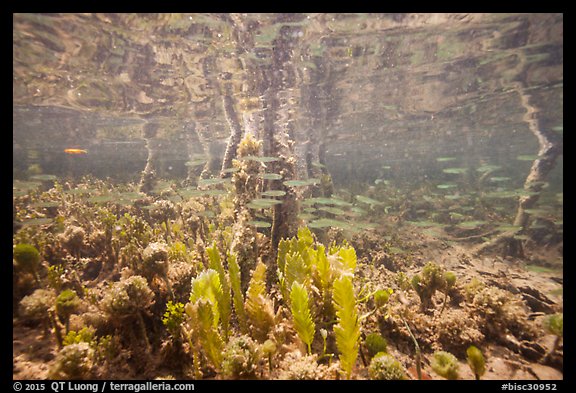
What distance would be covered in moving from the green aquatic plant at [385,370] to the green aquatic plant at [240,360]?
157cm

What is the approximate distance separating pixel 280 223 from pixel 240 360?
184 inches

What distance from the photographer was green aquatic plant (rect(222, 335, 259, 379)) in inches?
121

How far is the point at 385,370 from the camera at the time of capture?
3.27 meters

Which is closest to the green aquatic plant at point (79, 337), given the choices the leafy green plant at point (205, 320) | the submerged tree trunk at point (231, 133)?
the leafy green plant at point (205, 320)

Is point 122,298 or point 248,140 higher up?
point 248,140

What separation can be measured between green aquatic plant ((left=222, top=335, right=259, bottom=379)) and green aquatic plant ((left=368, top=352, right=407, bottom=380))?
1.57 meters

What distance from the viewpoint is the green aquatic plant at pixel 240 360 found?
3076 mm

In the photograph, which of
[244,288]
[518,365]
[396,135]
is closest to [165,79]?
[244,288]

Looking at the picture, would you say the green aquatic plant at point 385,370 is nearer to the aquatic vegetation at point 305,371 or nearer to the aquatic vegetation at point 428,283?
the aquatic vegetation at point 305,371

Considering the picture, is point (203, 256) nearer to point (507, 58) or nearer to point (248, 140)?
point (248, 140)

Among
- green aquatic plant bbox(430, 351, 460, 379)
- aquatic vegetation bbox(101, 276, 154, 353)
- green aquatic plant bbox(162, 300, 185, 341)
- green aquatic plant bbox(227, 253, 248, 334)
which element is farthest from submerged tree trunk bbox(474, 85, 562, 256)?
aquatic vegetation bbox(101, 276, 154, 353)

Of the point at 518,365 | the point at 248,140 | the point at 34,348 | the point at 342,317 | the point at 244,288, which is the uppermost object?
the point at 248,140

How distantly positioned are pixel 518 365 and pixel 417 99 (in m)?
20.8

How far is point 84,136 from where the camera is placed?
31.6 m
